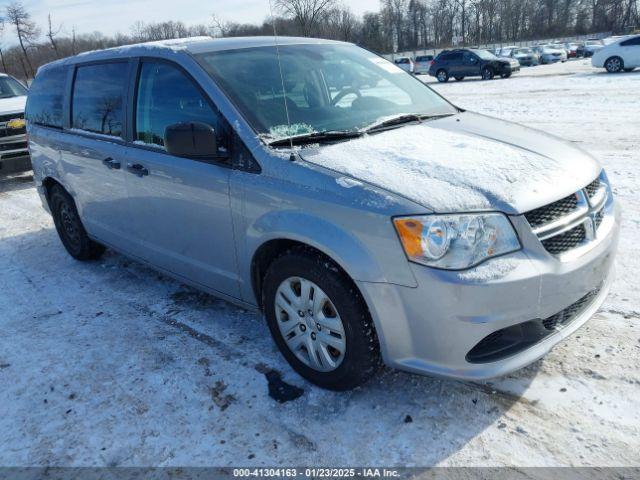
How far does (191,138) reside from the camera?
9.31ft

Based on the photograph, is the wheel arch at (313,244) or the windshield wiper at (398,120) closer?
the wheel arch at (313,244)

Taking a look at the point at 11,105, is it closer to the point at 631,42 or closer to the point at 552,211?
the point at 552,211

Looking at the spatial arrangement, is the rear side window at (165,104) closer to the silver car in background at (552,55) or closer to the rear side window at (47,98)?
the rear side window at (47,98)

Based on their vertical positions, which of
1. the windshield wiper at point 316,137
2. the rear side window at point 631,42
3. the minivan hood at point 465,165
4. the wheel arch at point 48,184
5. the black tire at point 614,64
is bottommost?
the black tire at point 614,64

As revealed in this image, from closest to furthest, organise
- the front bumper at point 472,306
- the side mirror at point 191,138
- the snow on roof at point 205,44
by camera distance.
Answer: the front bumper at point 472,306 → the side mirror at point 191,138 → the snow on roof at point 205,44

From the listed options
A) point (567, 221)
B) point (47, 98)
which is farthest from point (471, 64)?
point (567, 221)

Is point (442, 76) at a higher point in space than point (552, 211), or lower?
lower

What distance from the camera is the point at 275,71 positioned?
11.1 ft

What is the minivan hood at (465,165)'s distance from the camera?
235 cm

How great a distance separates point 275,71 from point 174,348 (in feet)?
6.27

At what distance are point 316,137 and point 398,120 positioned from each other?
69 cm

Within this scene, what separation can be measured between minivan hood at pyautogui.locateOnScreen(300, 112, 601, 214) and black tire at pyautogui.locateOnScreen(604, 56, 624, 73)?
2145cm

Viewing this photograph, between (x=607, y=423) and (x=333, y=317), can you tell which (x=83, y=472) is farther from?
(x=607, y=423)

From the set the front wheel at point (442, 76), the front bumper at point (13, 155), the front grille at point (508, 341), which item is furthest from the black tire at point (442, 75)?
the front grille at point (508, 341)
